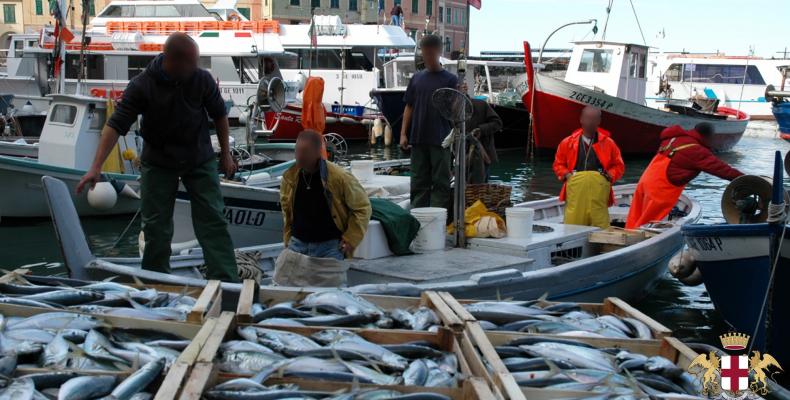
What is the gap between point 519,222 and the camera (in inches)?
301

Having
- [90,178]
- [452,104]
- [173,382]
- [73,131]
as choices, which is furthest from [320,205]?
[73,131]

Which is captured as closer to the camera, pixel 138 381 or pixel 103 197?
pixel 138 381

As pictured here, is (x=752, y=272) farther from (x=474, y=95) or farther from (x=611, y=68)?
(x=474, y=95)

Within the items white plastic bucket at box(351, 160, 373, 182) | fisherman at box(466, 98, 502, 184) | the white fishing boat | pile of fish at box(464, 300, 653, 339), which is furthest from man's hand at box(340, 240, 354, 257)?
the white fishing boat

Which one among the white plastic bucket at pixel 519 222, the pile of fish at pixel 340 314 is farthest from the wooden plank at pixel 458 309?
the white plastic bucket at pixel 519 222

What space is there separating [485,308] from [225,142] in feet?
8.83

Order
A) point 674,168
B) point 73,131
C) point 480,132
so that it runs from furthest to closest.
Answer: point 73,131 < point 480,132 < point 674,168

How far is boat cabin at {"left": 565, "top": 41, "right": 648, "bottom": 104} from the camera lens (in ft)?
88.9

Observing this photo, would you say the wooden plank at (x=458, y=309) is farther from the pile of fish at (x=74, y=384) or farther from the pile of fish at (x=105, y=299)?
the pile of fish at (x=74, y=384)

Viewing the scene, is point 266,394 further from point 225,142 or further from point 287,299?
point 225,142

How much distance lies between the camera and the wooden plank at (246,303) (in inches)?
165

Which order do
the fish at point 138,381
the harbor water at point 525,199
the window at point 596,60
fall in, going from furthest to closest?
1. the window at point 596,60
2. the harbor water at point 525,199
3. the fish at point 138,381

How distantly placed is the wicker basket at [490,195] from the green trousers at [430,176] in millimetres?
227

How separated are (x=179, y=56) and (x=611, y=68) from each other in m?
23.7
